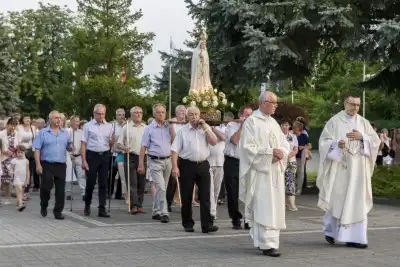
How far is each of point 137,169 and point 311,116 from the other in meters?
52.9

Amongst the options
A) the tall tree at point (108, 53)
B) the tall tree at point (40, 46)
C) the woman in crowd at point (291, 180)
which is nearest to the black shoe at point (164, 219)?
the woman in crowd at point (291, 180)

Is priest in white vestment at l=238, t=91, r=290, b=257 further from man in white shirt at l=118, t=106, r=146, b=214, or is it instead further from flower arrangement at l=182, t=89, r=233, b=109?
flower arrangement at l=182, t=89, r=233, b=109

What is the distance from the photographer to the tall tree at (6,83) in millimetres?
53750

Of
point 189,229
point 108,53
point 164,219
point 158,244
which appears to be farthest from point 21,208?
point 108,53

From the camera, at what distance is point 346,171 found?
10.4 meters

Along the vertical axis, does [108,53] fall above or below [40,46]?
below

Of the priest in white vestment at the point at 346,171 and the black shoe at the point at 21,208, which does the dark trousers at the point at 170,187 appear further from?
the priest in white vestment at the point at 346,171

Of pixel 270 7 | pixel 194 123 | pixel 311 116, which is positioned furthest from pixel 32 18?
pixel 194 123

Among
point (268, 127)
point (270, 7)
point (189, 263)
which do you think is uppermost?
point (270, 7)

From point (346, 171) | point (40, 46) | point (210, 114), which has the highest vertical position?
point (40, 46)

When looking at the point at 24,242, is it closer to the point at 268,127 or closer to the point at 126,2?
the point at 268,127

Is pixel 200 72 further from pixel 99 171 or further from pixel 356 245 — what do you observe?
pixel 356 245

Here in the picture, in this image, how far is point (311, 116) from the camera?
6556 cm

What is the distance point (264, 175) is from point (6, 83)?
4746cm
